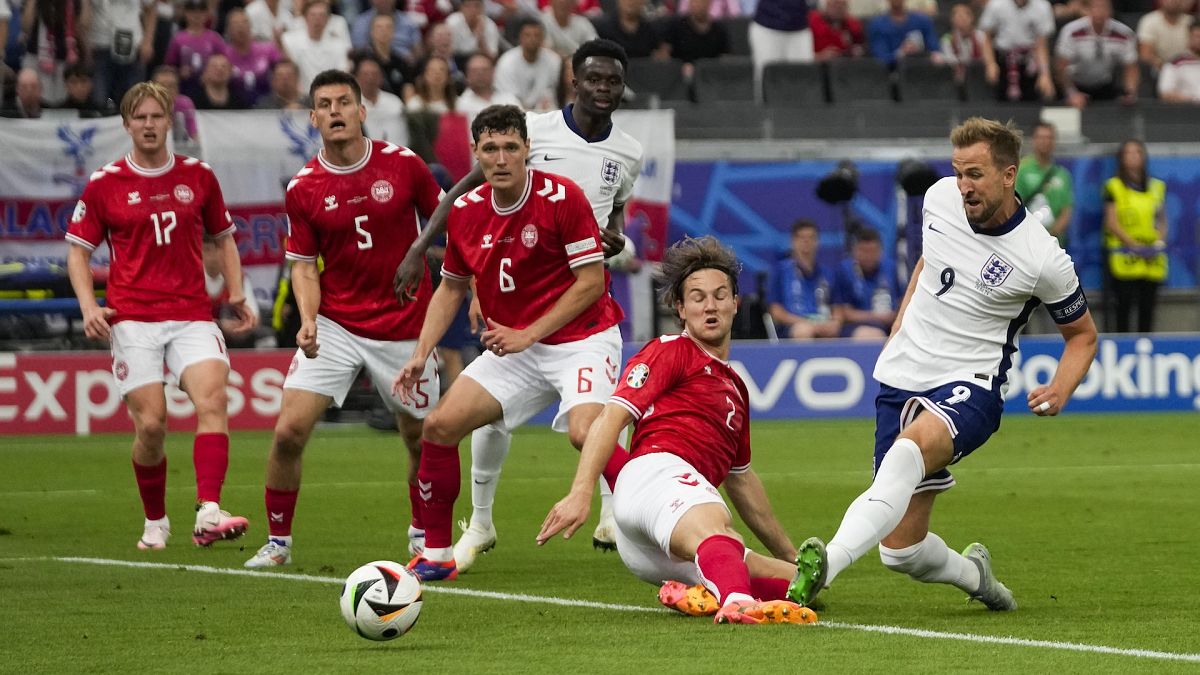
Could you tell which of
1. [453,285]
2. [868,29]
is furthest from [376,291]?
[868,29]

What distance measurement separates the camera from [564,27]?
19.8 m

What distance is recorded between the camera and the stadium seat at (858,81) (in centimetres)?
2111

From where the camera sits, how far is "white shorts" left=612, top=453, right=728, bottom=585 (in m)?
6.74

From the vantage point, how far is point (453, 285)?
8367 mm

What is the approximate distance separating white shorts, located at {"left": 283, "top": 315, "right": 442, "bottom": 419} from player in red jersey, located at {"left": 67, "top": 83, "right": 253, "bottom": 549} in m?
0.76

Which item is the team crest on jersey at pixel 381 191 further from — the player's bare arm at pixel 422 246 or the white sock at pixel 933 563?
the white sock at pixel 933 563

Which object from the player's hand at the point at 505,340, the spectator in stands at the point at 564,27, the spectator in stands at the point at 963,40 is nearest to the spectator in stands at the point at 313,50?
the spectator in stands at the point at 564,27

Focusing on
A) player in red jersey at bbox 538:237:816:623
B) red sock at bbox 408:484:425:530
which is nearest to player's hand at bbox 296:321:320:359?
red sock at bbox 408:484:425:530

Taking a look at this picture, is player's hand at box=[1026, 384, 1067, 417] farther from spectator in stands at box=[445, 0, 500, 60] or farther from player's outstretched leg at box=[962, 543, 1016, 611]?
spectator in stands at box=[445, 0, 500, 60]

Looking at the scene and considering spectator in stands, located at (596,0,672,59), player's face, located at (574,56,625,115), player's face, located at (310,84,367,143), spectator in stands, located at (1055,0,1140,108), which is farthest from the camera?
spectator in stands, located at (1055,0,1140,108)

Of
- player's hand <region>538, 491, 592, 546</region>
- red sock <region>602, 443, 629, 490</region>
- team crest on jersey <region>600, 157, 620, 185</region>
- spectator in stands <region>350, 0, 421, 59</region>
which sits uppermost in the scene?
spectator in stands <region>350, 0, 421, 59</region>

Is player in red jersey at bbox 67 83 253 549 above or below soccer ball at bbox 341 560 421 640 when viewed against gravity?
above

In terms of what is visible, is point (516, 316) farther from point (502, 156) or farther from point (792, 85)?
point (792, 85)

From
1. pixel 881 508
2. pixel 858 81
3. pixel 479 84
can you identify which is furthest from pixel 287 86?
pixel 881 508
